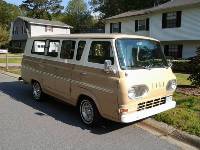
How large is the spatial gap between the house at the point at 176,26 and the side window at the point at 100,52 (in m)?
21.2

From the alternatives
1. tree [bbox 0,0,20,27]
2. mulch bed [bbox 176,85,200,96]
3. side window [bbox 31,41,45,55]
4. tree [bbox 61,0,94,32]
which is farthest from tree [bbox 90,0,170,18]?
side window [bbox 31,41,45,55]

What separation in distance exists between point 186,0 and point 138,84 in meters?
24.7

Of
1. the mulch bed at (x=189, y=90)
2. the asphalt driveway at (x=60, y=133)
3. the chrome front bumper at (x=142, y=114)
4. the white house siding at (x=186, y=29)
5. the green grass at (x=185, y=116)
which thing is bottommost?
the asphalt driveway at (x=60, y=133)

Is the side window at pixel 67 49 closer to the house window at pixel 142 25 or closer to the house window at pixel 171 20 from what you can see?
the house window at pixel 171 20

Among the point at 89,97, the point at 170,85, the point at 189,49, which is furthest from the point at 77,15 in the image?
the point at 89,97

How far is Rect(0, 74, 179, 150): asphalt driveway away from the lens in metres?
5.94

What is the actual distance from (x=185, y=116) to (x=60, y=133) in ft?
9.99

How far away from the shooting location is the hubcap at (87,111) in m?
7.04

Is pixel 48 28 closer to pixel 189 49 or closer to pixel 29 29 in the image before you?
pixel 29 29

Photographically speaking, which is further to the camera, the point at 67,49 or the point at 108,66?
the point at 67,49

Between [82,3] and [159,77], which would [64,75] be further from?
[82,3]

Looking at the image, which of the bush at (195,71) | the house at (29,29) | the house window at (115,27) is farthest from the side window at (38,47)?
the house at (29,29)

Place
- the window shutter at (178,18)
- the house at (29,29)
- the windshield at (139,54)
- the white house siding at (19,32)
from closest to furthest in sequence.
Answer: the windshield at (139,54) < the window shutter at (178,18) < the house at (29,29) < the white house siding at (19,32)

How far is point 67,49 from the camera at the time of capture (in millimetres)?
7895
